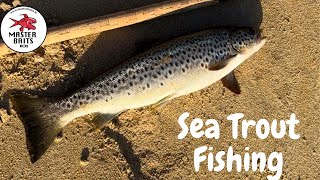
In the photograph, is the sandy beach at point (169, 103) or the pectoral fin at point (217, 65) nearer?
the pectoral fin at point (217, 65)

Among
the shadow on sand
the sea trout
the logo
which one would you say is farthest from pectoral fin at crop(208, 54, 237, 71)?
the logo

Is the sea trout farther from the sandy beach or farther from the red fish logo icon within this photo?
the red fish logo icon

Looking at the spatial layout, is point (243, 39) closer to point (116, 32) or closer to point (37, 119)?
point (116, 32)

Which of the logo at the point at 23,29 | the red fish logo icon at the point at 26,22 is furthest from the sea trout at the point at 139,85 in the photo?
the red fish logo icon at the point at 26,22

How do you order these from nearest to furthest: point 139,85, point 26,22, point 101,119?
1. point 139,85
2. point 101,119
3. point 26,22

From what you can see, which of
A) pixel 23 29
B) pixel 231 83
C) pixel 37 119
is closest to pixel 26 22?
pixel 23 29

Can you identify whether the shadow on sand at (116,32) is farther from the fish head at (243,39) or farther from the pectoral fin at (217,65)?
the pectoral fin at (217,65)

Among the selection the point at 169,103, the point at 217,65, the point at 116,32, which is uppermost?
the point at 116,32
